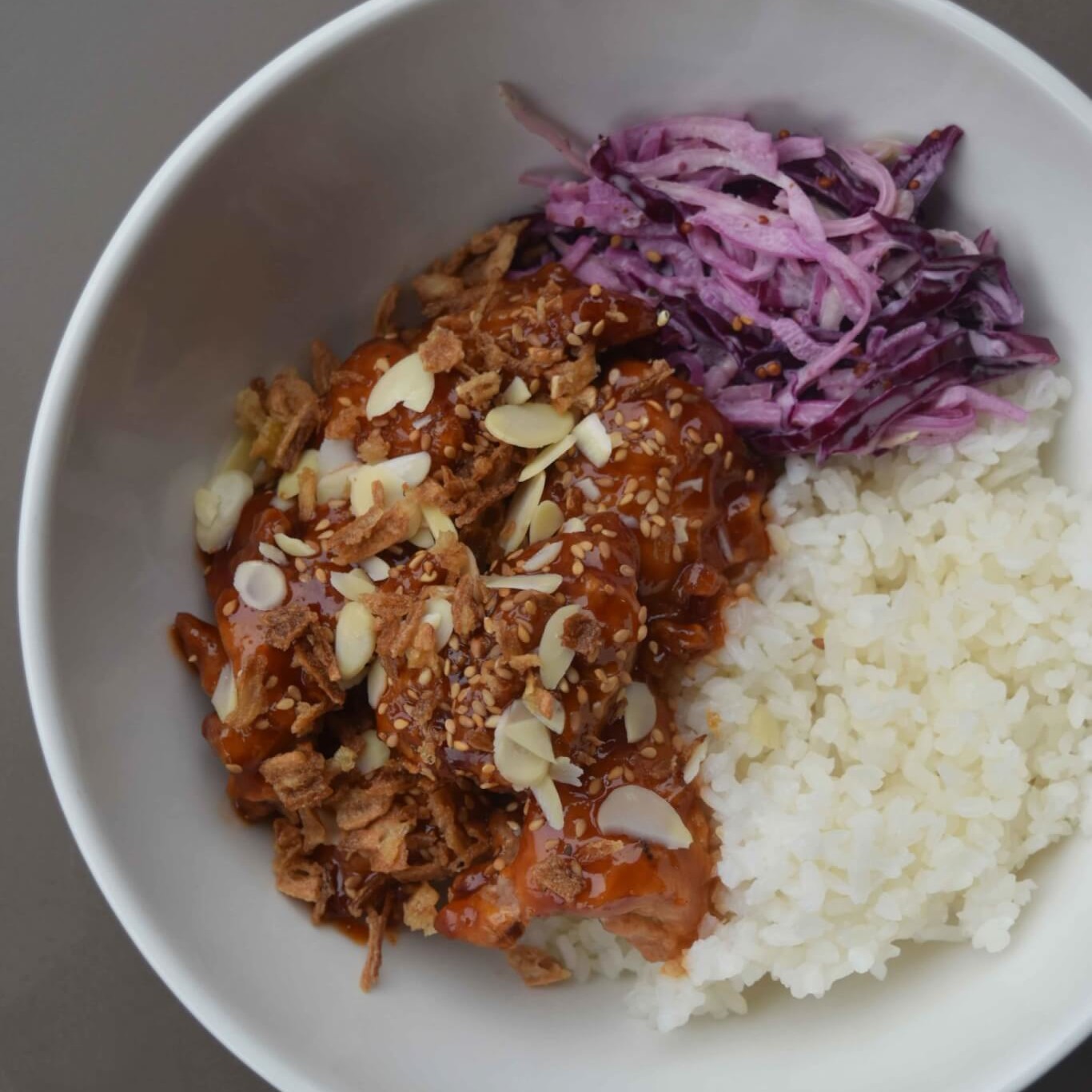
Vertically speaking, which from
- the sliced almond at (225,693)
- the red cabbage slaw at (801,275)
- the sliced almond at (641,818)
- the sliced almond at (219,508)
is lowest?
the sliced almond at (225,693)

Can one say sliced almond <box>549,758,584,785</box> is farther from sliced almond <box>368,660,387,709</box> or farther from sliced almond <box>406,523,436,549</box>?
sliced almond <box>406,523,436,549</box>

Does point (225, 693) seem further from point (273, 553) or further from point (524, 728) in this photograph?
point (524, 728)

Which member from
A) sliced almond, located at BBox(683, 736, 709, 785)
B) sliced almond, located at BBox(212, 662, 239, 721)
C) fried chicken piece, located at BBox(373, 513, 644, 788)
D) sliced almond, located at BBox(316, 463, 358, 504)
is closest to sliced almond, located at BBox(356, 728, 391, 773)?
fried chicken piece, located at BBox(373, 513, 644, 788)

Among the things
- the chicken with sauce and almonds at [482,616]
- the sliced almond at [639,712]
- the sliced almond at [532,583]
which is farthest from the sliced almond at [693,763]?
the sliced almond at [532,583]

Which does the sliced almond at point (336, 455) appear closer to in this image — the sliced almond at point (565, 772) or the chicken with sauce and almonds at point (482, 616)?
the chicken with sauce and almonds at point (482, 616)

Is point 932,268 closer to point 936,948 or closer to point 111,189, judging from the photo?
point 936,948

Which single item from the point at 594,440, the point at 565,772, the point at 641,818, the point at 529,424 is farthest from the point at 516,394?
the point at 641,818

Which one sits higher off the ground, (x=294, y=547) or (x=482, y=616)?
(x=482, y=616)
